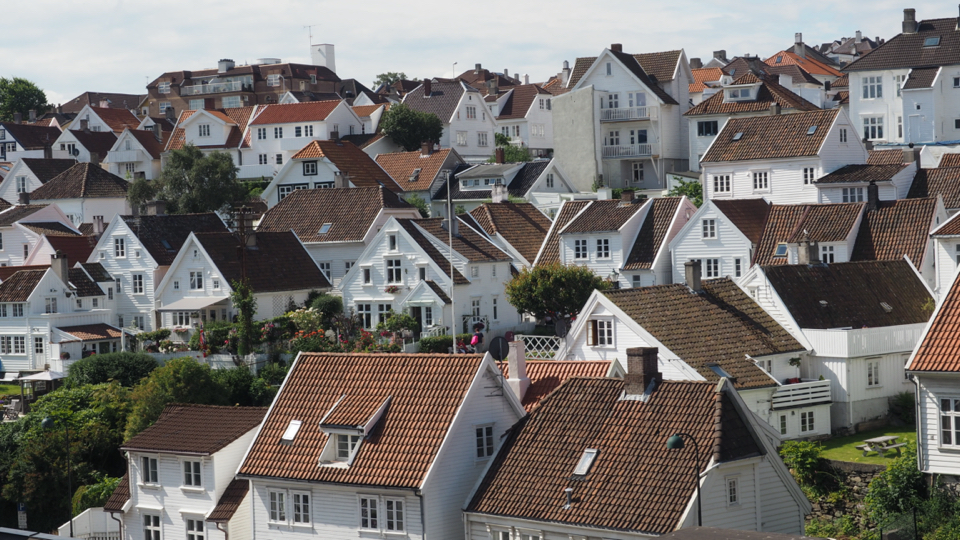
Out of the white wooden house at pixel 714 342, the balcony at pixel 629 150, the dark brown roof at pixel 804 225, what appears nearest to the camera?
the white wooden house at pixel 714 342

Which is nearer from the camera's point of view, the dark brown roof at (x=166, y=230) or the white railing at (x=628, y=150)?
the dark brown roof at (x=166, y=230)

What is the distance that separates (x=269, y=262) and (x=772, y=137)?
27.0 metres

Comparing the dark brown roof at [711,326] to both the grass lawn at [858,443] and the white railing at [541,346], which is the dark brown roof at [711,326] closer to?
the grass lawn at [858,443]

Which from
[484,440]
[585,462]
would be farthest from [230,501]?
[585,462]

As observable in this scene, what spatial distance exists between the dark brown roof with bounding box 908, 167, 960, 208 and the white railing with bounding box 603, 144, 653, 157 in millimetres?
24451

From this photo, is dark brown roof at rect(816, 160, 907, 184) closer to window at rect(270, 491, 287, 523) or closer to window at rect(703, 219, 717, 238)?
window at rect(703, 219, 717, 238)

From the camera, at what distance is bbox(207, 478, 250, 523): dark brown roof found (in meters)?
38.8

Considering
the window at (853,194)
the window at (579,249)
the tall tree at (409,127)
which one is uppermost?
the tall tree at (409,127)

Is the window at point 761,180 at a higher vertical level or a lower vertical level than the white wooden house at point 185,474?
higher

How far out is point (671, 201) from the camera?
6406 centimetres

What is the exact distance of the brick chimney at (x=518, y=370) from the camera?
3822 centimetres

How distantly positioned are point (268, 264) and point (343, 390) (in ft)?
96.6

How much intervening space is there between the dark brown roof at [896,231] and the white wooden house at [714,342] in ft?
33.4

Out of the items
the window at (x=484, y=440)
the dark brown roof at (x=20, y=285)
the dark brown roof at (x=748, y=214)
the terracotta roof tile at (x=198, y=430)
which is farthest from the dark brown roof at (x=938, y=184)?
the dark brown roof at (x=20, y=285)
